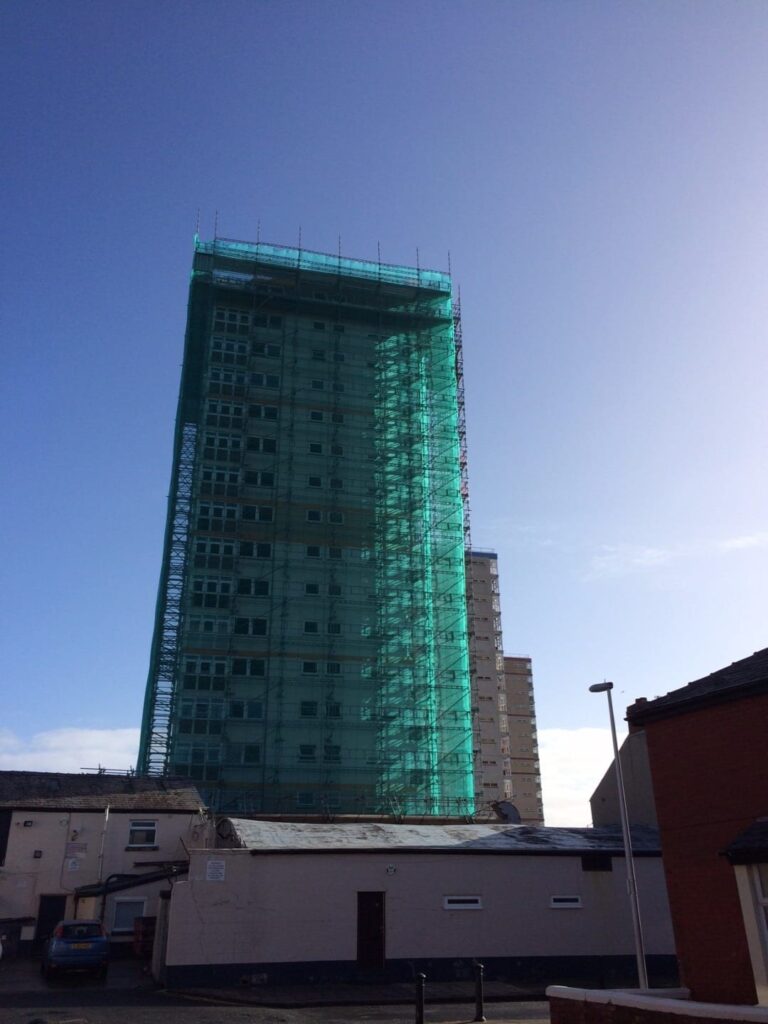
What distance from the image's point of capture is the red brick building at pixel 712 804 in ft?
53.5

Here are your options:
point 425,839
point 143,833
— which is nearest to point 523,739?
point 143,833

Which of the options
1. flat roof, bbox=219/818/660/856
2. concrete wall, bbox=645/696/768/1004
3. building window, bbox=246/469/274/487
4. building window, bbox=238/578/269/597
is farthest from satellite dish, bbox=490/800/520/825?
building window, bbox=246/469/274/487

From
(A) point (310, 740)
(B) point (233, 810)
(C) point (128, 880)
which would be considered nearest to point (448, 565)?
(A) point (310, 740)

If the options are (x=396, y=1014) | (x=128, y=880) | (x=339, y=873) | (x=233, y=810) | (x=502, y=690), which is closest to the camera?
(x=396, y=1014)

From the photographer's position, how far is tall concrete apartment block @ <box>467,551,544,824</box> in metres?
98.1

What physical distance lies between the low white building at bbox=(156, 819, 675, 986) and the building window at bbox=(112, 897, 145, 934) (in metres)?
8.47

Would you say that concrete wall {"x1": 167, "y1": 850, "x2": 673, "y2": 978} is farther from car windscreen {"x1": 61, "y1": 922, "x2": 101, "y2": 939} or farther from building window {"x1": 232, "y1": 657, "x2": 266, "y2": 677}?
building window {"x1": 232, "y1": 657, "x2": 266, "y2": 677}

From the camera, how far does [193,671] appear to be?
58062 mm

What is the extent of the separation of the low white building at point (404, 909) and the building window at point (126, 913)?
8.47m

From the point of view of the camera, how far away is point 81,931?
1017 inches

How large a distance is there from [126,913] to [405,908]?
48.2 ft

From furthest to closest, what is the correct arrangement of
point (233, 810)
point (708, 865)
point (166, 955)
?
point (233, 810) < point (166, 955) < point (708, 865)

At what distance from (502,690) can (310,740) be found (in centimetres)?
5045

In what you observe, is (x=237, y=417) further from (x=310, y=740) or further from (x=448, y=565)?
(x=310, y=740)
